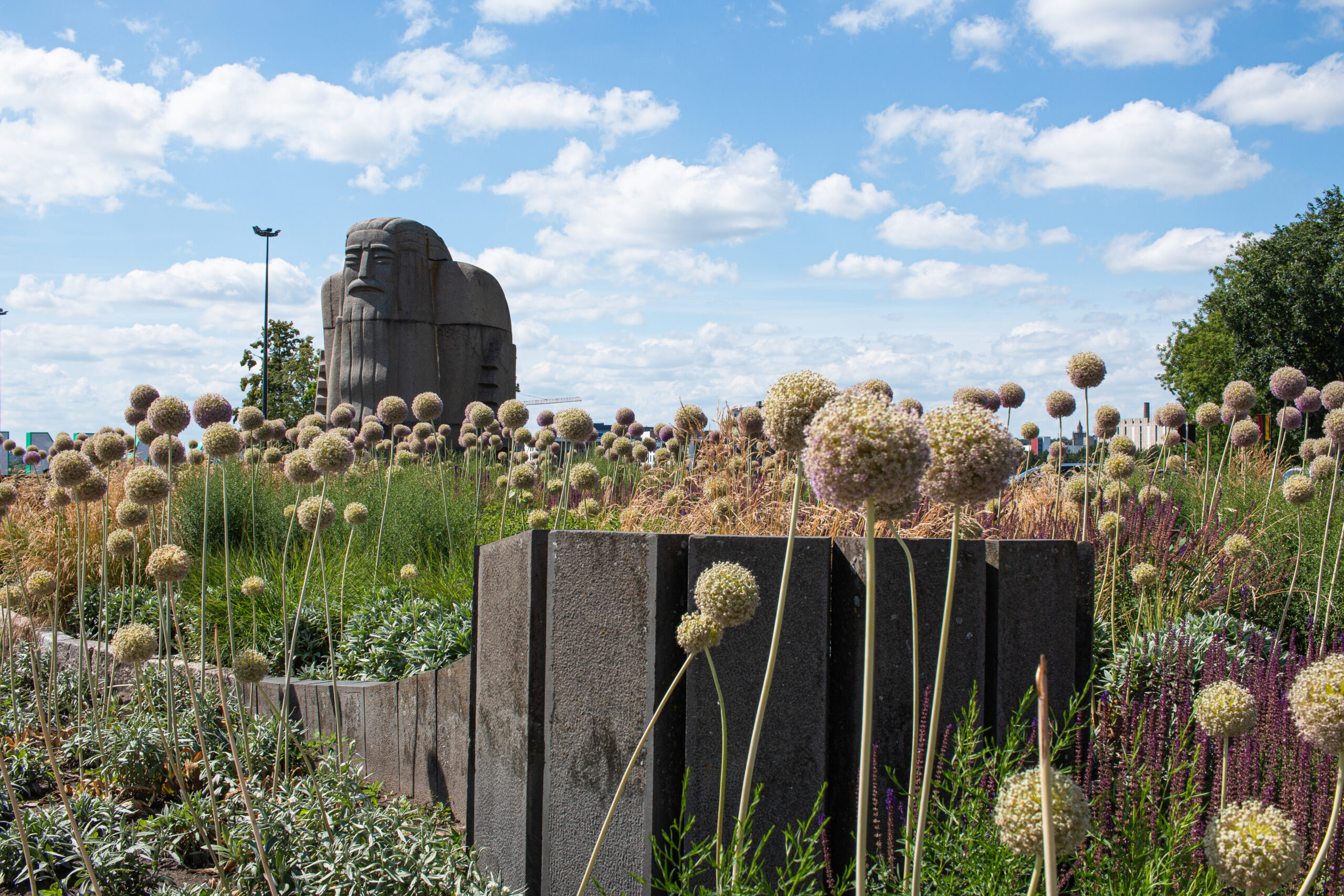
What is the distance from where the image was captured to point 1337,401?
6.34 m

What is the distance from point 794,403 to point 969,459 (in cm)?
39

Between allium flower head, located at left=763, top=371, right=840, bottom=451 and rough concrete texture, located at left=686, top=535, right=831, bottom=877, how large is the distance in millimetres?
800

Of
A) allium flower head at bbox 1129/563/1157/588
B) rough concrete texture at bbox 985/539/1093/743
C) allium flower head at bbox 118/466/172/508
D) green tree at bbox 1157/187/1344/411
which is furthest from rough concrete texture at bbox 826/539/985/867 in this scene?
green tree at bbox 1157/187/1344/411

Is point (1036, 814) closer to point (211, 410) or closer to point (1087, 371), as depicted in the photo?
point (1087, 371)

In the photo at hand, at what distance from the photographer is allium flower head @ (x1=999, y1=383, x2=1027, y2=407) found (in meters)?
5.52

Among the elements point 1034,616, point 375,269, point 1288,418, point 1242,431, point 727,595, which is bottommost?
point 1034,616

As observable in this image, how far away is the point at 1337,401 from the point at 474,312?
12456 millimetres

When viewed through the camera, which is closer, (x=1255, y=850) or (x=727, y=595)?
(x=1255, y=850)

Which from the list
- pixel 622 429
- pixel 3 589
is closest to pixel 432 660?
pixel 3 589

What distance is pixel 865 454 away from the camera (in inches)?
55.0

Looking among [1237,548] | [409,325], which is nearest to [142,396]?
[1237,548]

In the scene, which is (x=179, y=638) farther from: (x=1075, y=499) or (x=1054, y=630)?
(x=1075, y=499)

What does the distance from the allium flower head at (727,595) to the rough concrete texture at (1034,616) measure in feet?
4.26

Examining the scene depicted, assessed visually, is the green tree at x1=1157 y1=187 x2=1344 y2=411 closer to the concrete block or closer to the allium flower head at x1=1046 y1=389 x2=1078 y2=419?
the allium flower head at x1=1046 y1=389 x2=1078 y2=419
